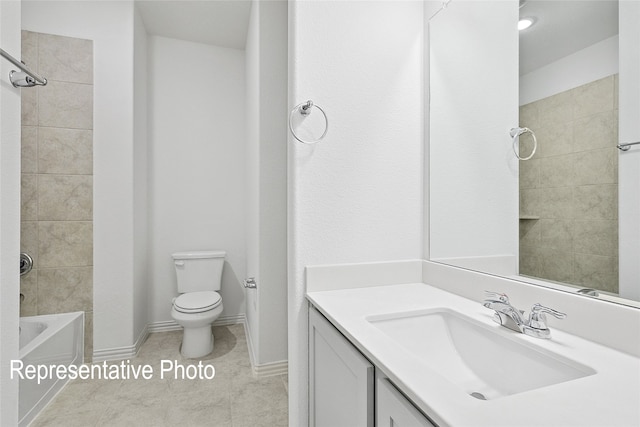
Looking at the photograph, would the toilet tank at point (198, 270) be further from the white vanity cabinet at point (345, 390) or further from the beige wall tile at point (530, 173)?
the beige wall tile at point (530, 173)

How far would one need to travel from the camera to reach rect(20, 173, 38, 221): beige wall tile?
6.75 ft

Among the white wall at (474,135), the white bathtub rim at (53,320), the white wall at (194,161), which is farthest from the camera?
the white wall at (194,161)

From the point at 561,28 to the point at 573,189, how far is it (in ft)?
1.58

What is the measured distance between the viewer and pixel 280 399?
5.88 feet

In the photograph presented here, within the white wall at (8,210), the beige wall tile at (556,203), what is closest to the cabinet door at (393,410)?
the beige wall tile at (556,203)

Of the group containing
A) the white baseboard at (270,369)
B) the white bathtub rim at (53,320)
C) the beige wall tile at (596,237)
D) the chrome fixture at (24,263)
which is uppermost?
the beige wall tile at (596,237)

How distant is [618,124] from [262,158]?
1664mm

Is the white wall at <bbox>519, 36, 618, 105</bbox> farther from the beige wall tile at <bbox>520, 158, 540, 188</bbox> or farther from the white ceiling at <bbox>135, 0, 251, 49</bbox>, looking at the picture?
the white ceiling at <bbox>135, 0, 251, 49</bbox>

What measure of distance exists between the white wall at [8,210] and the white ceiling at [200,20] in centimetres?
162

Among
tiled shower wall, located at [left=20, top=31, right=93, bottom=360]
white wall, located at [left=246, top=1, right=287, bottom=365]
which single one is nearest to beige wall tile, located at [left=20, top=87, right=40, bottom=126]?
tiled shower wall, located at [left=20, top=31, right=93, bottom=360]

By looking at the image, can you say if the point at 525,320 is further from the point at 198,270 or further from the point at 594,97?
the point at 198,270

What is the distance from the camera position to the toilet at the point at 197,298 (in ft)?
7.27

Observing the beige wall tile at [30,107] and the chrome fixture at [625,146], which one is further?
the beige wall tile at [30,107]

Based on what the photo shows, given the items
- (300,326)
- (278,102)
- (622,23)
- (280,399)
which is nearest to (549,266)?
(622,23)
